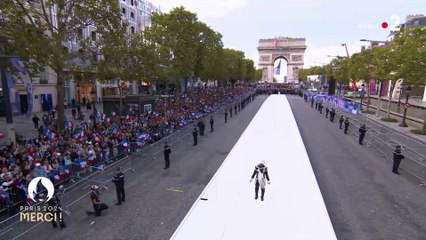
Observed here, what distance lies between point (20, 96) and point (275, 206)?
33390mm

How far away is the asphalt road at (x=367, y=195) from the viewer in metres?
8.71

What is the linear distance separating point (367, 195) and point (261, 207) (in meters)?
4.73

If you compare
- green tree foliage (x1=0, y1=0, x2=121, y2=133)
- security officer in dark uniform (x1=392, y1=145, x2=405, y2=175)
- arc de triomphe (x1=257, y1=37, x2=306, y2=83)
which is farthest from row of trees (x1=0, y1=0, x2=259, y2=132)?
arc de triomphe (x1=257, y1=37, x2=306, y2=83)

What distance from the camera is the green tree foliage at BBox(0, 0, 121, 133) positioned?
49.5ft

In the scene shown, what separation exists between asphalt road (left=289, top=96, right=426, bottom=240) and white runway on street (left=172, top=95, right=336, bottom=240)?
1.91ft

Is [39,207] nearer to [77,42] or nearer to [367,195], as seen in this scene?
[367,195]

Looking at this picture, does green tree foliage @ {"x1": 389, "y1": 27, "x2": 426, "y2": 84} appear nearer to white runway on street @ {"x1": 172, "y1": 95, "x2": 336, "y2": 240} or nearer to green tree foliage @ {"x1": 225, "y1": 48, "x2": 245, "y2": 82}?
white runway on street @ {"x1": 172, "y1": 95, "x2": 336, "y2": 240}

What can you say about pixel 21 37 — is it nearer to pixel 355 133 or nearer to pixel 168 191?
pixel 168 191

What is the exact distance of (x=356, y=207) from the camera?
→ 33.4ft

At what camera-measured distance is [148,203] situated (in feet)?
34.5

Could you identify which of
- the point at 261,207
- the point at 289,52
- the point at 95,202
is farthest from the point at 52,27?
the point at 289,52

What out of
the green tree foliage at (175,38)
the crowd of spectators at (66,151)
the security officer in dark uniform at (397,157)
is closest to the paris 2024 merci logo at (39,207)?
the crowd of spectators at (66,151)

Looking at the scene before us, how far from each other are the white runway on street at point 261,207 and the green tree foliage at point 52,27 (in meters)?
11.4

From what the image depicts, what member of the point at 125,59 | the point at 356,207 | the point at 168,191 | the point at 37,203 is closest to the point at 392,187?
the point at 356,207
